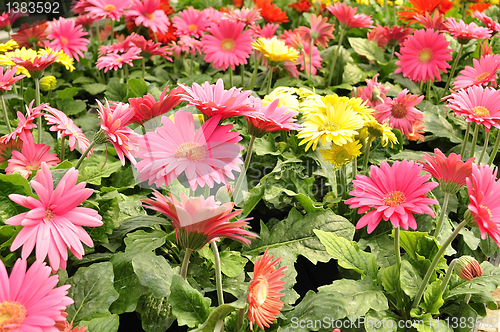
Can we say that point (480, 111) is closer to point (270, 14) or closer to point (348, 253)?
point (348, 253)

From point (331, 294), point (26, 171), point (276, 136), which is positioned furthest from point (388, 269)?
point (26, 171)

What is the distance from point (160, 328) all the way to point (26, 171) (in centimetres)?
53

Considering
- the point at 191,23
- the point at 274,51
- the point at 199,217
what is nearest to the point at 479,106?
the point at 274,51

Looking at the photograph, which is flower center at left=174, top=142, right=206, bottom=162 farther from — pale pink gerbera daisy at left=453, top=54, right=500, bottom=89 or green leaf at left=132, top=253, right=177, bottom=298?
pale pink gerbera daisy at left=453, top=54, right=500, bottom=89

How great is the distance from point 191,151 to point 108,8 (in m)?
1.23

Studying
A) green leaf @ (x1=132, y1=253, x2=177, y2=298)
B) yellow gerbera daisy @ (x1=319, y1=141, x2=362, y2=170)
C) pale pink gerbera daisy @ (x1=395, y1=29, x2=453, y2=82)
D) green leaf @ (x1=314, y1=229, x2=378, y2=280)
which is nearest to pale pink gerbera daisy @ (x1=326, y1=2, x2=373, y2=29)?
pale pink gerbera daisy @ (x1=395, y1=29, x2=453, y2=82)

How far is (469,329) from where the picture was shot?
3.13 feet

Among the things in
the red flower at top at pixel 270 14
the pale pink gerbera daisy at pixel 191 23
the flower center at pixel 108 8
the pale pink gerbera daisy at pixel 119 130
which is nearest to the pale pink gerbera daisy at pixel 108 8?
the flower center at pixel 108 8

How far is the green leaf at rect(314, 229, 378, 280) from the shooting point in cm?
100

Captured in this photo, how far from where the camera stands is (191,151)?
0.79 m

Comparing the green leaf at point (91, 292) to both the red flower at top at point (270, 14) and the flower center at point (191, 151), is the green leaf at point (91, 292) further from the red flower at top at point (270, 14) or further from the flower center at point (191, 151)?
the red flower at top at point (270, 14)

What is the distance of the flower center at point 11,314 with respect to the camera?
0.58 meters

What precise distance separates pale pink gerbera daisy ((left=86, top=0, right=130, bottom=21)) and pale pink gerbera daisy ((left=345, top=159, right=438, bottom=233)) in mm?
1311

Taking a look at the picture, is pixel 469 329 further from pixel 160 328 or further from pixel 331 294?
pixel 160 328
